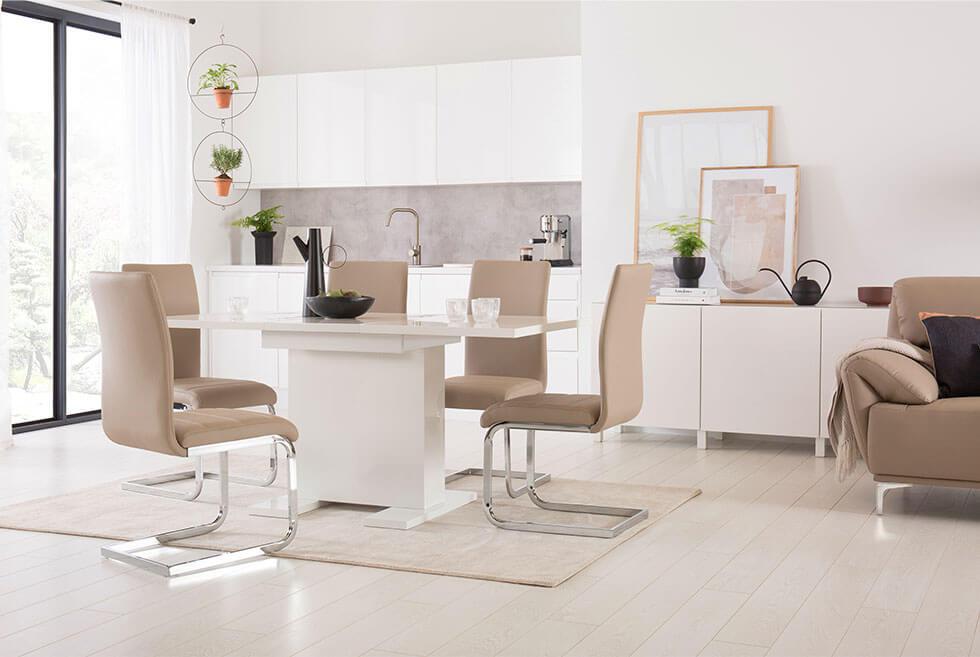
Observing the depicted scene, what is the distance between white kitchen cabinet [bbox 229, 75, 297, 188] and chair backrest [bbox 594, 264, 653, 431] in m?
3.88

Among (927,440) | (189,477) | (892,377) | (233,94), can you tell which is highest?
(233,94)

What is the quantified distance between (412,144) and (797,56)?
239 centimetres

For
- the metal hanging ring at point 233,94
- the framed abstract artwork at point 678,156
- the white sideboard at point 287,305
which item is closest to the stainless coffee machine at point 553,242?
the white sideboard at point 287,305

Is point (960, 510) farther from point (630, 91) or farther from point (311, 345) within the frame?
point (630, 91)

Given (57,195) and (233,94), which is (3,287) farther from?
(233,94)

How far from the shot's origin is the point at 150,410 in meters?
3.59

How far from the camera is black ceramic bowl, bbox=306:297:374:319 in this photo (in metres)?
4.29

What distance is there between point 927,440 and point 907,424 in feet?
0.29

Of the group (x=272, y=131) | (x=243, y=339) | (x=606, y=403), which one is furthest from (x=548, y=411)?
(x=272, y=131)

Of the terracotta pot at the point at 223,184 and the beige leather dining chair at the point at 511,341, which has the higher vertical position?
the terracotta pot at the point at 223,184

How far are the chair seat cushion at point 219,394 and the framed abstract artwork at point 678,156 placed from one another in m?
2.32

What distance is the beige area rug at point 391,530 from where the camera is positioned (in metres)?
3.69

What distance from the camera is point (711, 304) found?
234 inches

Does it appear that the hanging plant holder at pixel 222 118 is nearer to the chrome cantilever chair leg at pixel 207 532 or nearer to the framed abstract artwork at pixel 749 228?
the framed abstract artwork at pixel 749 228
